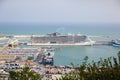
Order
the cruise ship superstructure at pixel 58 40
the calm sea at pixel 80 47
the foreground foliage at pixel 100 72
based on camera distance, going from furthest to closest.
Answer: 1. the cruise ship superstructure at pixel 58 40
2. the calm sea at pixel 80 47
3. the foreground foliage at pixel 100 72

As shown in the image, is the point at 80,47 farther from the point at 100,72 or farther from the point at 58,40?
the point at 100,72

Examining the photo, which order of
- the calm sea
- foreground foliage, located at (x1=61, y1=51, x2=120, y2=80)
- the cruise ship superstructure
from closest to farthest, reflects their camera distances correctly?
foreground foliage, located at (x1=61, y1=51, x2=120, y2=80), the calm sea, the cruise ship superstructure

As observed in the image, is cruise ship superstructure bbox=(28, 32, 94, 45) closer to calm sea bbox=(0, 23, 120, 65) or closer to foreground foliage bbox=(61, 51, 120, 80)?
calm sea bbox=(0, 23, 120, 65)

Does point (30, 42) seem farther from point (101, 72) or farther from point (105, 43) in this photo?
point (101, 72)

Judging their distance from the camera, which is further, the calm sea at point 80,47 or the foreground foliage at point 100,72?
the calm sea at point 80,47

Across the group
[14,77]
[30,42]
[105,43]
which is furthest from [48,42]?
[14,77]

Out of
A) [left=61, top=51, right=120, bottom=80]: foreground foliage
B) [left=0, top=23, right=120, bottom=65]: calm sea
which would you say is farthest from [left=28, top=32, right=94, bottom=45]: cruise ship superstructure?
[left=61, top=51, right=120, bottom=80]: foreground foliage

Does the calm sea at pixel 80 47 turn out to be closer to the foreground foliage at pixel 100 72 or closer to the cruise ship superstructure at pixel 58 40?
the cruise ship superstructure at pixel 58 40

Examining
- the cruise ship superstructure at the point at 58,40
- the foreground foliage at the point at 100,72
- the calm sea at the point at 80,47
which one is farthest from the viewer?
the cruise ship superstructure at the point at 58,40

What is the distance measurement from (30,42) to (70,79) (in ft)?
25.3

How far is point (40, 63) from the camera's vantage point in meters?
5.58

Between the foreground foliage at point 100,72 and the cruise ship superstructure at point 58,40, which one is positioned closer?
the foreground foliage at point 100,72

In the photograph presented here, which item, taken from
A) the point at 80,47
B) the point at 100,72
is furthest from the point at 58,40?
the point at 100,72

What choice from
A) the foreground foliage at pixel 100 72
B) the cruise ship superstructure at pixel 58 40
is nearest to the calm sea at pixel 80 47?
the cruise ship superstructure at pixel 58 40
